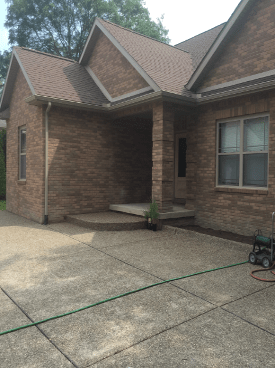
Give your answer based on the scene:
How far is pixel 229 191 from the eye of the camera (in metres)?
7.88

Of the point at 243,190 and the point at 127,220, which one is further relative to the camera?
the point at 127,220

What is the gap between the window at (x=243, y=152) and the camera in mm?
7301

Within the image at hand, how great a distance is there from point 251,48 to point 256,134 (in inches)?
82.7

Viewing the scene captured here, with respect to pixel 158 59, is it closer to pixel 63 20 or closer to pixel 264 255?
pixel 264 255

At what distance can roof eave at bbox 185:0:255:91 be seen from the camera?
7.42 m

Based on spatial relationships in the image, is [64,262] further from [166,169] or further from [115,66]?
[115,66]

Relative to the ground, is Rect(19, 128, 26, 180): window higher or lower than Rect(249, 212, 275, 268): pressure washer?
higher

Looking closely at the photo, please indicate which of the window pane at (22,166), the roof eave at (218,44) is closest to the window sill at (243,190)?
the roof eave at (218,44)

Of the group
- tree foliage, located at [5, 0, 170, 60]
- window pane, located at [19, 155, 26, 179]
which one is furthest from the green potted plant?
tree foliage, located at [5, 0, 170, 60]

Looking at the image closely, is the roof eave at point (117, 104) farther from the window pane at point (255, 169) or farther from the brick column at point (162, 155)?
the window pane at point (255, 169)

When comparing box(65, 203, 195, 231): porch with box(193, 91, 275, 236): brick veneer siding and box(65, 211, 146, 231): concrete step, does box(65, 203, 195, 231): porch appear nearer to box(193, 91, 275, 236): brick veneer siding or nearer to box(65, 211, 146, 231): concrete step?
box(65, 211, 146, 231): concrete step

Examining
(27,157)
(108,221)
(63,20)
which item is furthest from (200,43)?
(63,20)

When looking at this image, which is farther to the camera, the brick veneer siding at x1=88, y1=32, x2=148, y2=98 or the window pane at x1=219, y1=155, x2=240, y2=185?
the brick veneer siding at x1=88, y1=32, x2=148, y2=98

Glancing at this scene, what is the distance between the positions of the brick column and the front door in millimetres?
2294
